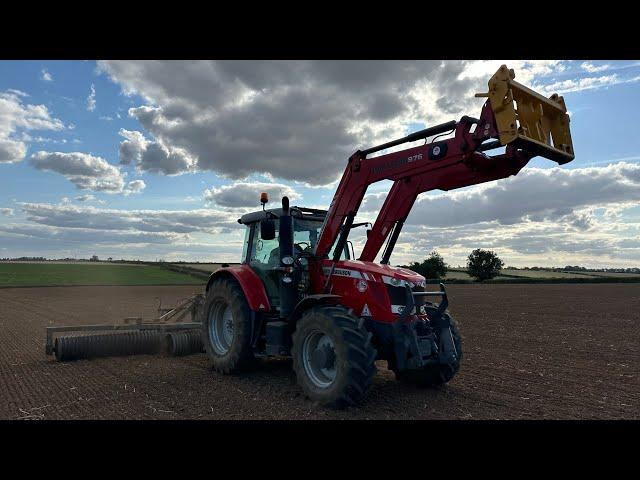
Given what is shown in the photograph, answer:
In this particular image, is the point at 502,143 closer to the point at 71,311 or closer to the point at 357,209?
the point at 357,209

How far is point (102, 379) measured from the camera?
24.5ft

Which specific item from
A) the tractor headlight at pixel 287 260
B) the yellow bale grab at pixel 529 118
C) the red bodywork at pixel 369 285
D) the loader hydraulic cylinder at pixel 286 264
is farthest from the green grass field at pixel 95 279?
the yellow bale grab at pixel 529 118

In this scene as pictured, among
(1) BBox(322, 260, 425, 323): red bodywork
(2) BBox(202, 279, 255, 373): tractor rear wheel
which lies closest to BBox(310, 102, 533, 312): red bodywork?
(1) BBox(322, 260, 425, 323): red bodywork

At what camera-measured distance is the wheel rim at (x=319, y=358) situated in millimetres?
6035

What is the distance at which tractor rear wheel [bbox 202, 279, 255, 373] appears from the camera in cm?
755

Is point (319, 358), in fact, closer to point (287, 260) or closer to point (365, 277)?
point (365, 277)

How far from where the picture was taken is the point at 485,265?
197 ft

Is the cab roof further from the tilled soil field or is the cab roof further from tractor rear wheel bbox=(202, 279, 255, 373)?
the tilled soil field

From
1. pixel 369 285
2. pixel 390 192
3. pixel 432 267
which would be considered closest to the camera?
pixel 369 285

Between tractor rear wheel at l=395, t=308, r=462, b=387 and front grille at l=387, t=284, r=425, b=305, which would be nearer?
front grille at l=387, t=284, r=425, b=305

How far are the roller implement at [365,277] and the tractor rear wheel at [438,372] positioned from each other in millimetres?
17

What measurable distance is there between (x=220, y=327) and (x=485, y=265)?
183 ft

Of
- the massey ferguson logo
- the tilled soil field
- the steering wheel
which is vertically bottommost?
the tilled soil field

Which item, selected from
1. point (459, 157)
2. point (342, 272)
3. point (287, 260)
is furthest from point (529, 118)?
point (287, 260)
